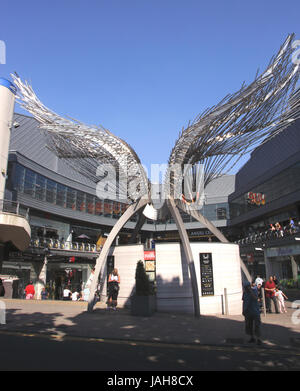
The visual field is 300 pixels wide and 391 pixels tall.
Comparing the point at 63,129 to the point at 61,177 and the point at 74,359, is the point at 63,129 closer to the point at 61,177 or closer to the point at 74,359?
the point at 74,359

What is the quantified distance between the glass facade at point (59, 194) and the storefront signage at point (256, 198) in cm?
1728

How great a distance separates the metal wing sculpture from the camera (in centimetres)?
1053

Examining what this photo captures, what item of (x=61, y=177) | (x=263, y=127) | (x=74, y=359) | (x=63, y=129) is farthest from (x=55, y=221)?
(x=74, y=359)

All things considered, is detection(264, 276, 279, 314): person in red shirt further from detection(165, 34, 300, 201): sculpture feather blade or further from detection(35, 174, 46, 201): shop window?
detection(35, 174, 46, 201): shop window

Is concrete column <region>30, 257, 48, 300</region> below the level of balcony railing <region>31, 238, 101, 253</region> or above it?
below

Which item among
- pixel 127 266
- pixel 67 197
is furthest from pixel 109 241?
pixel 67 197

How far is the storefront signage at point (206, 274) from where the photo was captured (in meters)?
12.5

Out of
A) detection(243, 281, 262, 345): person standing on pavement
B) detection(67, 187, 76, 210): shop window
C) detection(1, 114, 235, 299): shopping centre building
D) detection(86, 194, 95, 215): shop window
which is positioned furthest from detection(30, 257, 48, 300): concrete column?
detection(243, 281, 262, 345): person standing on pavement

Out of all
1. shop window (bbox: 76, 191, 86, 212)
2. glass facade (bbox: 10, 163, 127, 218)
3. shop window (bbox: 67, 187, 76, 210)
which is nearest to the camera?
glass facade (bbox: 10, 163, 127, 218)

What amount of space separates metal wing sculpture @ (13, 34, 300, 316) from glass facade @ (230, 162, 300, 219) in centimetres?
2154

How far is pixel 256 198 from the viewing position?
131ft

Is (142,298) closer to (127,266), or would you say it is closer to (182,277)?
(182,277)

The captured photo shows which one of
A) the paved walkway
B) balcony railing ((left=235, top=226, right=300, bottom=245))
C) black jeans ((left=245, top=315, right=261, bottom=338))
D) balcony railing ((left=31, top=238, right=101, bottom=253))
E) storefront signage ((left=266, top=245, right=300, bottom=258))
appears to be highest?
balcony railing ((left=235, top=226, right=300, bottom=245))
